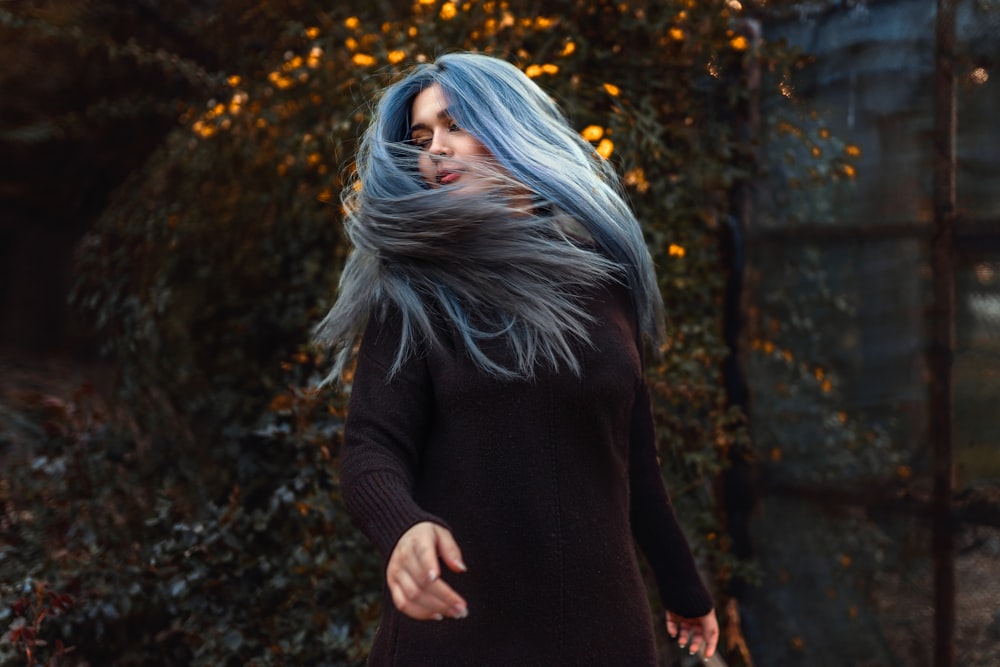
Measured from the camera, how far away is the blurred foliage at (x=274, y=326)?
2881 millimetres

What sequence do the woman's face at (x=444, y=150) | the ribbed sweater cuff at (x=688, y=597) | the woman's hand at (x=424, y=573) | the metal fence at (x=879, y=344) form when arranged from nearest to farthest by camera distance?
the woman's hand at (x=424, y=573) < the woman's face at (x=444, y=150) < the ribbed sweater cuff at (x=688, y=597) < the metal fence at (x=879, y=344)

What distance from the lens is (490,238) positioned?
160cm

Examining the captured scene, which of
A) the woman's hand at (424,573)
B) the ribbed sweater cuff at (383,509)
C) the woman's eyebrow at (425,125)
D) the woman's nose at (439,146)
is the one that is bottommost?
the woman's hand at (424,573)

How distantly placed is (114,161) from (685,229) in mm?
3288

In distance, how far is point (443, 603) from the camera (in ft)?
4.10

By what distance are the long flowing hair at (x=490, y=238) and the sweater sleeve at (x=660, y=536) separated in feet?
0.96

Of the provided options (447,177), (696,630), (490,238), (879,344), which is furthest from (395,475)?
(879,344)

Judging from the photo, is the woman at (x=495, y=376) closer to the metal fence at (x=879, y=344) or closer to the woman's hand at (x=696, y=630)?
the woman's hand at (x=696, y=630)

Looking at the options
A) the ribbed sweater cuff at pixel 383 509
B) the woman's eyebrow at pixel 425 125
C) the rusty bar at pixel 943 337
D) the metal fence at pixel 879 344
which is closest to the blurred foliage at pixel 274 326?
the metal fence at pixel 879 344

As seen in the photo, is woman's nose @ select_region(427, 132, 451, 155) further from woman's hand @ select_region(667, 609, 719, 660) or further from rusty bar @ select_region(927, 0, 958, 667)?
rusty bar @ select_region(927, 0, 958, 667)

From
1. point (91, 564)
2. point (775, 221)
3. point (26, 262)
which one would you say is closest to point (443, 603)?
point (91, 564)

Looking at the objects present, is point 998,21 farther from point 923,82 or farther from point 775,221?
point 775,221

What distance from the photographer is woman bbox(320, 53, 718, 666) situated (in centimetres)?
151

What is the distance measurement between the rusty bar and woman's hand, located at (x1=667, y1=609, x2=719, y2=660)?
4.25ft
